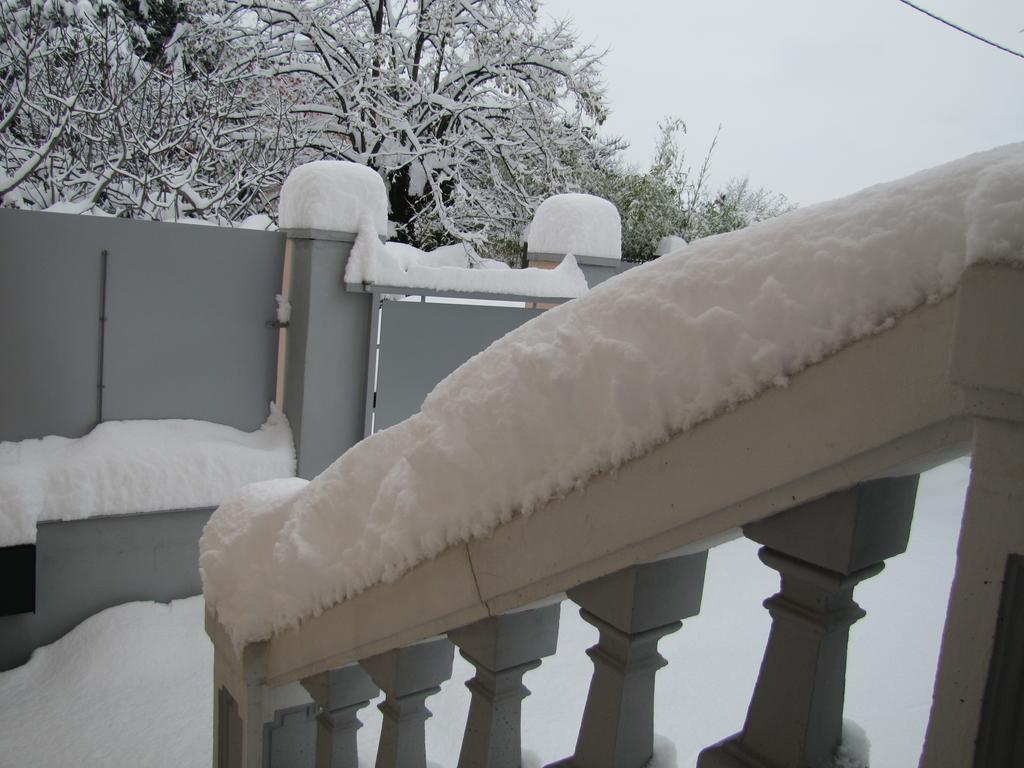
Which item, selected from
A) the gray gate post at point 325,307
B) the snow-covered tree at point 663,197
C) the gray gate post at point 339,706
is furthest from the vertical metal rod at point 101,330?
the snow-covered tree at point 663,197

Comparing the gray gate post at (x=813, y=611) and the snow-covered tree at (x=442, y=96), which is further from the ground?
the snow-covered tree at (x=442, y=96)

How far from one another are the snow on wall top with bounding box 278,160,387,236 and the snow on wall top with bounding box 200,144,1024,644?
148 inches

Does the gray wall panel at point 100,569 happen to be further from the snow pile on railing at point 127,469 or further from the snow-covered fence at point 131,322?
the snow-covered fence at point 131,322

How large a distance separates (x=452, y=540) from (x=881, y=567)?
497 mm

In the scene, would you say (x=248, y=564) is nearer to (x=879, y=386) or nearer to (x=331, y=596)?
(x=331, y=596)

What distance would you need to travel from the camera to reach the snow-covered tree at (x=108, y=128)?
708 cm

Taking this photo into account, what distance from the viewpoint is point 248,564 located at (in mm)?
1392

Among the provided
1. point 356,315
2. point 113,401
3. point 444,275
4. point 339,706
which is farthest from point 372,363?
point 339,706

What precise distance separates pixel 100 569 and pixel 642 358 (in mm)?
4379

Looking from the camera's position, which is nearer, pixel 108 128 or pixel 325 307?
pixel 325 307

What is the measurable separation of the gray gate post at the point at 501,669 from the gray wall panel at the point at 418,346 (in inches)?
152

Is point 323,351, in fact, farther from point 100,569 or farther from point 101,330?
point 100,569

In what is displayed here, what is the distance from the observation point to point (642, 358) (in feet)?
2.51

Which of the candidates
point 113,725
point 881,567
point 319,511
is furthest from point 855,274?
point 113,725
